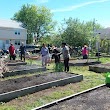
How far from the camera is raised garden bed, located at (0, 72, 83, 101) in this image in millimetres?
8961

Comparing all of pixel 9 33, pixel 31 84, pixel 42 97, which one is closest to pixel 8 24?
pixel 9 33

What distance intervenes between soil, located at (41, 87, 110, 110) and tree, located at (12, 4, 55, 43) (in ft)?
214

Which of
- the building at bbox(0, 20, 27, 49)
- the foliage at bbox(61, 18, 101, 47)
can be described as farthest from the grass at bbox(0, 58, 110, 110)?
the building at bbox(0, 20, 27, 49)

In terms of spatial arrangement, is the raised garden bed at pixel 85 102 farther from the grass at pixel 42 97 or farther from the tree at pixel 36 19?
the tree at pixel 36 19

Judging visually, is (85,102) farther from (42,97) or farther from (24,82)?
(24,82)

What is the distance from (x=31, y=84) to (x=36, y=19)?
64.7 meters

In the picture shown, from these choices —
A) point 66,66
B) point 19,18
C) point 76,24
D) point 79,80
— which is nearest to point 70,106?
point 79,80

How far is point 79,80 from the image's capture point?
12391 mm

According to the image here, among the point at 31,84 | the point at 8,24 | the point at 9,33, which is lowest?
the point at 31,84

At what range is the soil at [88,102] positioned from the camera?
7.74 m

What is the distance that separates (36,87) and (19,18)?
67944mm

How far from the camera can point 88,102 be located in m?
8.30

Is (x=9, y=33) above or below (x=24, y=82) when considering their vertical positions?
above

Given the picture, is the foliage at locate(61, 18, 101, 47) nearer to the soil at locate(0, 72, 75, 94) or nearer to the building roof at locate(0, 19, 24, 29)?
the building roof at locate(0, 19, 24, 29)
